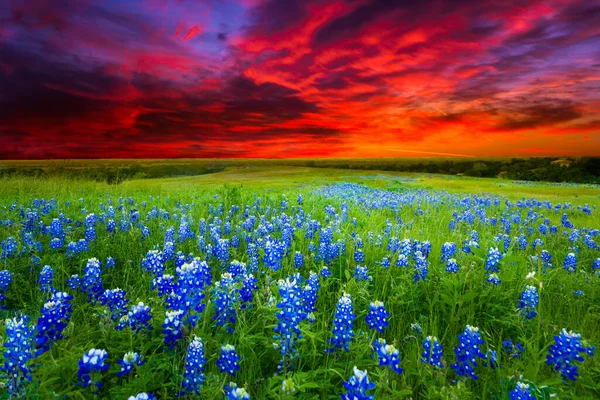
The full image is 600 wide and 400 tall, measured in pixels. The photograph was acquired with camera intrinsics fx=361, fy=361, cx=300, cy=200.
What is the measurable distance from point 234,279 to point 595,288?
15.0ft

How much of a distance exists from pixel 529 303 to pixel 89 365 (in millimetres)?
3780

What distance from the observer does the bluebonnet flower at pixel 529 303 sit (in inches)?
139

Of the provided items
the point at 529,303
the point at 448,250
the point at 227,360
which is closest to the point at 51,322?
the point at 227,360

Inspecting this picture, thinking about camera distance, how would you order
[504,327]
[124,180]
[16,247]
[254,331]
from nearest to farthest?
[254,331] → [504,327] → [16,247] → [124,180]

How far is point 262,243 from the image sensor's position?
17.9ft

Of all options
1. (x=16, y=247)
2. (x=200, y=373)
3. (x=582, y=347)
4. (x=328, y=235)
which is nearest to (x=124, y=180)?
(x=16, y=247)

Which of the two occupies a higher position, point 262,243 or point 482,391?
point 262,243

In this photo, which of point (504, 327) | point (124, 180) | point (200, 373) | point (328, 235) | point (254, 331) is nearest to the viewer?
point (200, 373)

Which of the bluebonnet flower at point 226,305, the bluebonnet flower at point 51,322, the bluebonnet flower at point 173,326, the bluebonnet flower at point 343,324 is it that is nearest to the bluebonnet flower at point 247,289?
the bluebonnet flower at point 226,305

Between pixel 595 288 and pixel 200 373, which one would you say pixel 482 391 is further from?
pixel 595 288

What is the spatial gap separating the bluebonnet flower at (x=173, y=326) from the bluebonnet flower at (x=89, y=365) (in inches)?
16.3

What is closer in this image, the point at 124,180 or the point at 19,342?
the point at 19,342

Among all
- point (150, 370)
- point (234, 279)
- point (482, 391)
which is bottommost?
point (482, 391)

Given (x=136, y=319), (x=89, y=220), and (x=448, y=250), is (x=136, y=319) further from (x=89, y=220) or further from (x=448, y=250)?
(x=89, y=220)
